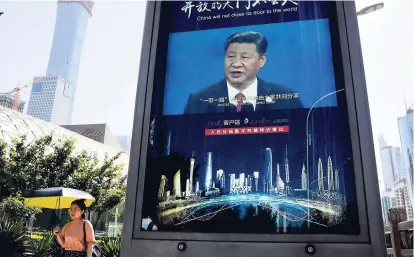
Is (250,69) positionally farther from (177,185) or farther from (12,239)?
(12,239)

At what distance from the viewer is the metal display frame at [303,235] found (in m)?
2.12

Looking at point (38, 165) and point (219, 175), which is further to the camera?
point (38, 165)

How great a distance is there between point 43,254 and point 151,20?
220 inches

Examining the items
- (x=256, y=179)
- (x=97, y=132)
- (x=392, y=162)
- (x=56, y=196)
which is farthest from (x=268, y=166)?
(x=97, y=132)

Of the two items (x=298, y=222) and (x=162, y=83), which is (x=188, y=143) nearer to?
(x=162, y=83)

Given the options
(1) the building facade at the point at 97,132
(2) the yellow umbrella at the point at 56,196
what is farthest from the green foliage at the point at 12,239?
(1) the building facade at the point at 97,132

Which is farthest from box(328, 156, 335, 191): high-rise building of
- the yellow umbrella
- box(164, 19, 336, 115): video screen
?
the yellow umbrella

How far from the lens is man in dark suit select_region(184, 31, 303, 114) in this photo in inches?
99.7

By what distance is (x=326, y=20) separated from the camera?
8.73 ft

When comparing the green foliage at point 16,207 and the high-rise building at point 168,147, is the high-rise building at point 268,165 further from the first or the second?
the green foliage at point 16,207

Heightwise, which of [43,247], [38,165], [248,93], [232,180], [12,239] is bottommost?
[43,247]

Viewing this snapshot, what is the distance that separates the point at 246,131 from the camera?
2.46m

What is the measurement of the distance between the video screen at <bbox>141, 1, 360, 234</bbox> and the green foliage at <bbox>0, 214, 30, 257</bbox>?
4989 mm

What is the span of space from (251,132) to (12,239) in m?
5.57
